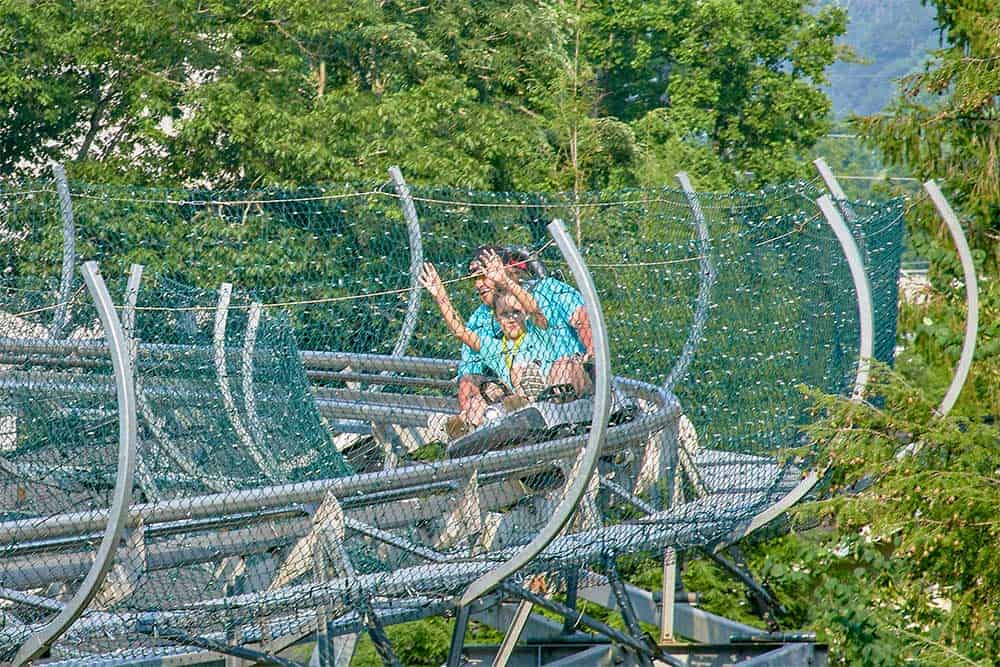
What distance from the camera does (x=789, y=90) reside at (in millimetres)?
31797

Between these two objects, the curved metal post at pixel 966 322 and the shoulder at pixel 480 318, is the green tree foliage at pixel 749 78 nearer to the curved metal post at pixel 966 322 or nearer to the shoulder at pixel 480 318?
the curved metal post at pixel 966 322

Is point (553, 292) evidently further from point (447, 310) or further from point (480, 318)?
point (447, 310)

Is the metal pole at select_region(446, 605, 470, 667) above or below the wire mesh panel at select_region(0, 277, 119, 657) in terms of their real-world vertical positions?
below

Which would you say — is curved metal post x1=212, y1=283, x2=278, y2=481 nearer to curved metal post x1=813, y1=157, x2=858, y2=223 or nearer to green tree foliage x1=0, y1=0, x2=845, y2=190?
curved metal post x1=813, y1=157, x2=858, y2=223

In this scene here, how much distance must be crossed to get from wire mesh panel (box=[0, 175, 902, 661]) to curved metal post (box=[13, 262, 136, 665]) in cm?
30

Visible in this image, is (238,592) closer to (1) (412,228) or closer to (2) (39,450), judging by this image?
(2) (39,450)

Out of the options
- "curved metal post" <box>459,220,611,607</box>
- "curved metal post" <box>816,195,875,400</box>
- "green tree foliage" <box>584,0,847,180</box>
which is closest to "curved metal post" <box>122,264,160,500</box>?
"curved metal post" <box>459,220,611,607</box>

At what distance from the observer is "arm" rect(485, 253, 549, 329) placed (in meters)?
7.30

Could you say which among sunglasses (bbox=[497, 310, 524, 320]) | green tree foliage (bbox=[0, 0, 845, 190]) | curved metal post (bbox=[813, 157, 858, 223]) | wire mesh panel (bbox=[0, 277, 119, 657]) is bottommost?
wire mesh panel (bbox=[0, 277, 119, 657])

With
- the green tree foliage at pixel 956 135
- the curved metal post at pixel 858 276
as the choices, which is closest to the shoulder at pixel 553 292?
the curved metal post at pixel 858 276

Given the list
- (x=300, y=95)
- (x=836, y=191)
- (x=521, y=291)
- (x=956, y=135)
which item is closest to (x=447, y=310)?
(x=521, y=291)

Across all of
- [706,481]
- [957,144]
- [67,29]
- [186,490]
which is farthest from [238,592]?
[67,29]

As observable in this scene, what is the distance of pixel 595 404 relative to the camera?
6.32m

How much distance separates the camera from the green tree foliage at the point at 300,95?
17203mm
